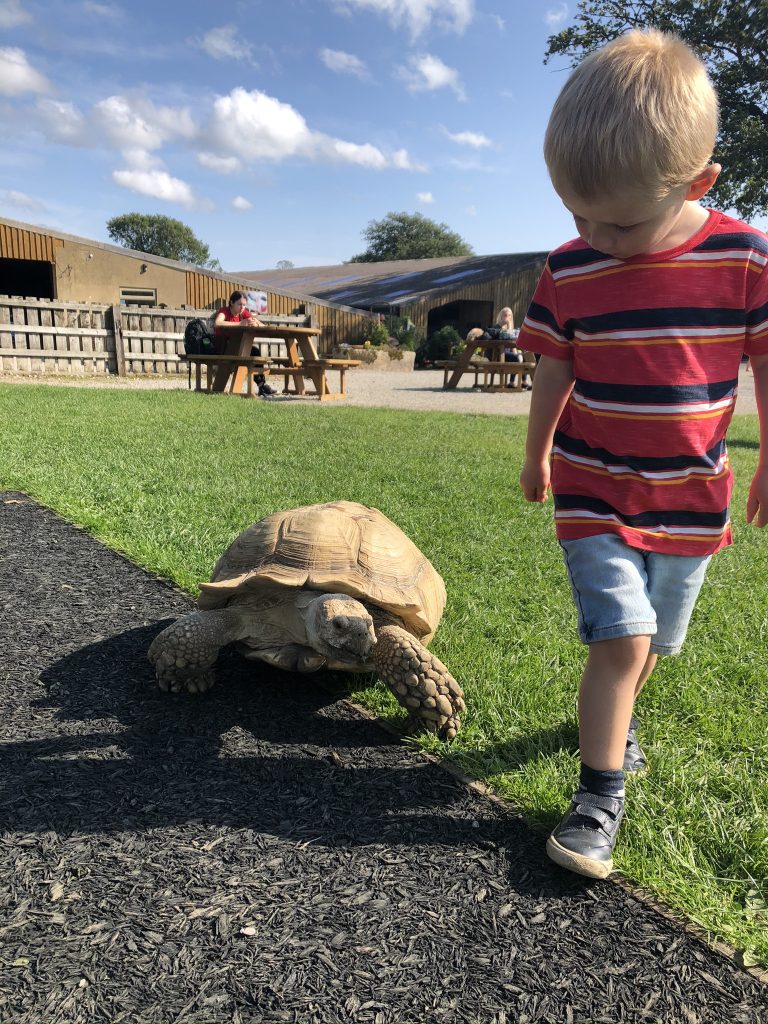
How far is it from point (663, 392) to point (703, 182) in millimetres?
539

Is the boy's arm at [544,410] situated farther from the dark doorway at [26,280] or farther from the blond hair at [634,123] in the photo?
the dark doorway at [26,280]

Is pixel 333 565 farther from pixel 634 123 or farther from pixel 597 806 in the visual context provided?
pixel 634 123

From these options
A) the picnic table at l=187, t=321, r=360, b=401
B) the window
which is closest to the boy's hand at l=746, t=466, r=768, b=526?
the picnic table at l=187, t=321, r=360, b=401

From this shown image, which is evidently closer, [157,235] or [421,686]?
[421,686]

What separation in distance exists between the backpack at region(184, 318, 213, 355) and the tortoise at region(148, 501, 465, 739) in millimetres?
12616

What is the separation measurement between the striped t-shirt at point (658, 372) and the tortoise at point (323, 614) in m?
0.77

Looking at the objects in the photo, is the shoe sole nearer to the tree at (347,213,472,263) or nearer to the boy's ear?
the boy's ear

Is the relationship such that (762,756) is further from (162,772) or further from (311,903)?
(162,772)

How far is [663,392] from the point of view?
2.05 m

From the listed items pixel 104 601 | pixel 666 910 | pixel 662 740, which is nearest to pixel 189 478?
pixel 104 601

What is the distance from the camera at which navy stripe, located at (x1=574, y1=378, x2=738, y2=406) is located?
204cm

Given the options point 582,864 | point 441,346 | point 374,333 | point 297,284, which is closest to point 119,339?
point 374,333

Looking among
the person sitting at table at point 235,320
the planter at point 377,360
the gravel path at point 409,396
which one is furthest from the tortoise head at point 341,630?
the planter at point 377,360

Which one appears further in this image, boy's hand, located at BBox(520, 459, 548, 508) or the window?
the window
